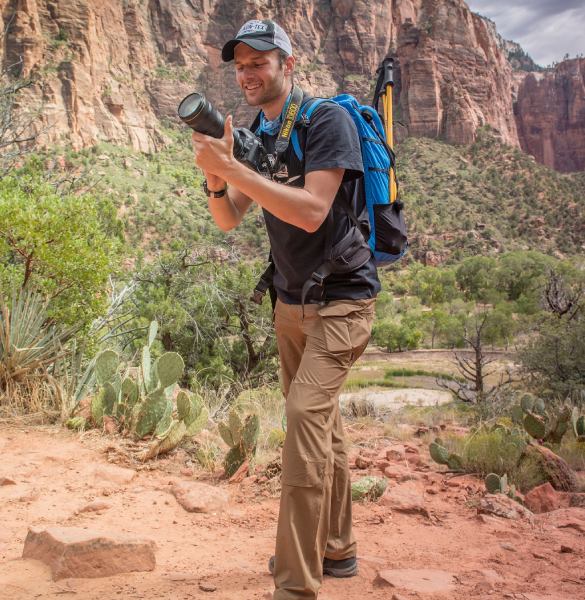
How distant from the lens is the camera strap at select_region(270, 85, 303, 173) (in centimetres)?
212

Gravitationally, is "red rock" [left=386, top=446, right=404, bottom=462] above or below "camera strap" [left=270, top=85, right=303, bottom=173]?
below

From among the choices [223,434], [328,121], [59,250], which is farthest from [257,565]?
[59,250]

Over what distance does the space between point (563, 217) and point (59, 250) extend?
58.9 meters

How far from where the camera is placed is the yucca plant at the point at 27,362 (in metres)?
4.49

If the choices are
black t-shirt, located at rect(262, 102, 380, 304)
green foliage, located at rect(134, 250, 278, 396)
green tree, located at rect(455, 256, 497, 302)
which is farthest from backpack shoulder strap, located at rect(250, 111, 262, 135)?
green tree, located at rect(455, 256, 497, 302)

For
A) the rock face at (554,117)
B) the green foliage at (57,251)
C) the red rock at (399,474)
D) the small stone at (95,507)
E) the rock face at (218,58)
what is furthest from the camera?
the rock face at (554,117)

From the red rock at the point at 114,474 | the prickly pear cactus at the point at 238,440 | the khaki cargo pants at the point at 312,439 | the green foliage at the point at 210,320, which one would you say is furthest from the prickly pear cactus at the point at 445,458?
the green foliage at the point at 210,320

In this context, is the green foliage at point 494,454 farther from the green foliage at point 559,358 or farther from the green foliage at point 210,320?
the green foliage at point 559,358

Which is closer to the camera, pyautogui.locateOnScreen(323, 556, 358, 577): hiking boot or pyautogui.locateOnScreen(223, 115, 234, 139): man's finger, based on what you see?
pyautogui.locateOnScreen(223, 115, 234, 139): man's finger

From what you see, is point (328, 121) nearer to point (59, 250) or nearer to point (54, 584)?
point (54, 584)

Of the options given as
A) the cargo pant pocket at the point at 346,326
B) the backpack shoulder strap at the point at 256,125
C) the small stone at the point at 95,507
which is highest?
the backpack shoulder strap at the point at 256,125

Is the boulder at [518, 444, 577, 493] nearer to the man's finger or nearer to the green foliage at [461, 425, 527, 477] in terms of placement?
the green foliage at [461, 425, 527, 477]

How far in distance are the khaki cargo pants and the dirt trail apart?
349 millimetres

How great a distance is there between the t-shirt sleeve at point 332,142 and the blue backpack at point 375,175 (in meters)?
0.09
